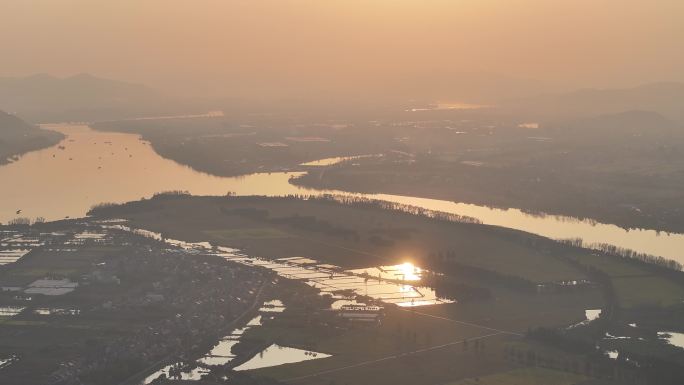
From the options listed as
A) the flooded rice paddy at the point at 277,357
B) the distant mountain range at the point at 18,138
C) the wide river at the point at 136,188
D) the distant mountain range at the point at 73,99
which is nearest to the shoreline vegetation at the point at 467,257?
the flooded rice paddy at the point at 277,357

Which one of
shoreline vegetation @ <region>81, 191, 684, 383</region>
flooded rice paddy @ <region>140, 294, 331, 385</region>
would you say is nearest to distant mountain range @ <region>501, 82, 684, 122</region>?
shoreline vegetation @ <region>81, 191, 684, 383</region>

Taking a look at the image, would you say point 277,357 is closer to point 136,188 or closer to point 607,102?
point 136,188

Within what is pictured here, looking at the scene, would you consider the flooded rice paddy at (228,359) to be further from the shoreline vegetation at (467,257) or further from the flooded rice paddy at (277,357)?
the shoreline vegetation at (467,257)

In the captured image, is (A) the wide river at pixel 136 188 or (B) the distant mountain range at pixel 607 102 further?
(B) the distant mountain range at pixel 607 102

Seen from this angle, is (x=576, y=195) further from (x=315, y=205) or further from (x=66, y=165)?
(x=66, y=165)

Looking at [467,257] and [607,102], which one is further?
[607,102]

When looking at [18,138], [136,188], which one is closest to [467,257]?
[136,188]
